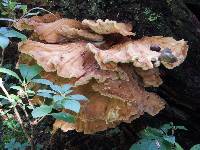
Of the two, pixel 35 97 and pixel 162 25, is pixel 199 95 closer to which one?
pixel 162 25

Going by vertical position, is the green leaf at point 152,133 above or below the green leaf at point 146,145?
above

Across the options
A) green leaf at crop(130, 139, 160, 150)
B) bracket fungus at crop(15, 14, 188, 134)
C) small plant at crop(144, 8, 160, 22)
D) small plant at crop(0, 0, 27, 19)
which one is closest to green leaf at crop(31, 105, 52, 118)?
bracket fungus at crop(15, 14, 188, 134)

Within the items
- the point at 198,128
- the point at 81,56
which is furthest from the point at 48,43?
the point at 198,128

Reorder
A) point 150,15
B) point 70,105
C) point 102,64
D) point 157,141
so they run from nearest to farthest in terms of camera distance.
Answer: point 70,105
point 102,64
point 157,141
point 150,15

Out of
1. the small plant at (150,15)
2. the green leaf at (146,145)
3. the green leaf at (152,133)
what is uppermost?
the small plant at (150,15)

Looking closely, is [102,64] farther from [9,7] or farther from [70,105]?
[9,7]

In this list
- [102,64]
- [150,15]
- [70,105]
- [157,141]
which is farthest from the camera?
[150,15]

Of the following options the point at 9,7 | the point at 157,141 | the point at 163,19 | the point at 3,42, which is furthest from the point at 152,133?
the point at 9,7

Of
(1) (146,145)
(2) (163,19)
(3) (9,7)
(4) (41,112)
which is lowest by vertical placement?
(1) (146,145)

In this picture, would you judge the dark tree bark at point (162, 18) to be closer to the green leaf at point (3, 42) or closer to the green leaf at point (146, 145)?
the green leaf at point (146, 145)

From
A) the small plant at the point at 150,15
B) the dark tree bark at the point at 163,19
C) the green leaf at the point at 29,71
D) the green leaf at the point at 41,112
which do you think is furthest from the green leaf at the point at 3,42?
the small plant at the point at 150,15
